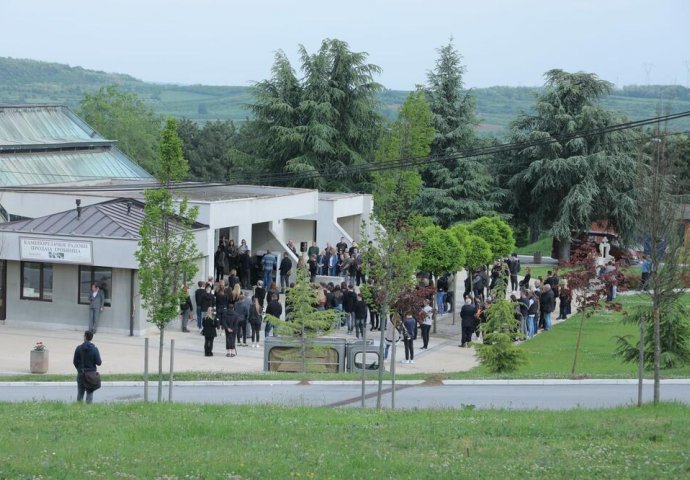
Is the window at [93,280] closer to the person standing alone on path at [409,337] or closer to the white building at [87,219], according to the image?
the white building at [87,219]

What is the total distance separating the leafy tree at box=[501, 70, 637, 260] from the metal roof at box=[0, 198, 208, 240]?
98.1ft

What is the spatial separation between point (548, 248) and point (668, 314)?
3836cm

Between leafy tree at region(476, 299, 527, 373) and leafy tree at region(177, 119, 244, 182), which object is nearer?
leafy tree at region(476, 299, 527, 373)

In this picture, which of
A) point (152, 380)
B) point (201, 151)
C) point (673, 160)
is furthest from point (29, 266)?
point (201, 151)

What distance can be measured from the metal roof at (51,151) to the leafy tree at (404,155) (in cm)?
2770

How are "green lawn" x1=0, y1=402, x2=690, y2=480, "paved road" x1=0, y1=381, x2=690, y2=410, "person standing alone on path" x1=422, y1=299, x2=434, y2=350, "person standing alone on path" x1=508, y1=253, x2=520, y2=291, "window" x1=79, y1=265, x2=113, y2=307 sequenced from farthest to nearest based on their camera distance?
"person standing alone on path" x1=508, y1=253, x2=520, y2=291
"window" x1=79, y1=265, x2=113, y2=307
"person standing alone on path" x1=422, y1=299, x2=434, y2=350
"paved road" x1=0, y1=381, x2=690, y2=410
"green lawn" x1=0, y1=402, x2=690, y2=480

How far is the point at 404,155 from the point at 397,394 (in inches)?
187

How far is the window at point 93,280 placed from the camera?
31734mm

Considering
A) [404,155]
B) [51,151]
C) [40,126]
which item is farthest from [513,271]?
[404,155]

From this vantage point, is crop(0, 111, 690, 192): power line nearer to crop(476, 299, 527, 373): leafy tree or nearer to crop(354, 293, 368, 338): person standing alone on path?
crop(476, 299, 527, 373): leafy tree

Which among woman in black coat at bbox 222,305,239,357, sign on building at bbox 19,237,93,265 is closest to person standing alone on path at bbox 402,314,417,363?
woman in black coat at bbox 222,305,239,357

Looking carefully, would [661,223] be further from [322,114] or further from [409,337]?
[322,114]

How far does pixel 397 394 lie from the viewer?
21.0 metres

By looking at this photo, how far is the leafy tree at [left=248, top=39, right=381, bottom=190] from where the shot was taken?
63031 millimetres
